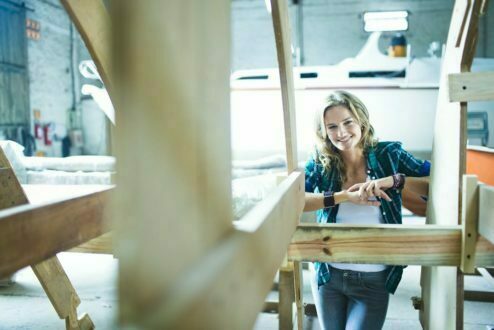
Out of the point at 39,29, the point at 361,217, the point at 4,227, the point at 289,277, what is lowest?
the point at 289,277

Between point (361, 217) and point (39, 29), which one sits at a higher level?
point (39, 29)

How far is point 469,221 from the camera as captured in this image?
45.8 inches

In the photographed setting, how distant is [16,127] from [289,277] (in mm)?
6739

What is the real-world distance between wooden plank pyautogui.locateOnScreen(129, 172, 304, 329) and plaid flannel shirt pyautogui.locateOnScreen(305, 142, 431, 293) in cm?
102

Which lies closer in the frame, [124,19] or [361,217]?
[124,19]

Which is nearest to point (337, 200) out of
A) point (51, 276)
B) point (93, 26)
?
point (93, 26)

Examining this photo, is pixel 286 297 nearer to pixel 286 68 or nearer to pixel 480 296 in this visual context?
pixel 286 68

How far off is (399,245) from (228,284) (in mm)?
922

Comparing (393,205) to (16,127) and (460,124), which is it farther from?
(16,127)

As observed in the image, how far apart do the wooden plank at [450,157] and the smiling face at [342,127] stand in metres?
0.29

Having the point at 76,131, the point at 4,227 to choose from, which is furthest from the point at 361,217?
the point at 76,131

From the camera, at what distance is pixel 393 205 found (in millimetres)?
1587

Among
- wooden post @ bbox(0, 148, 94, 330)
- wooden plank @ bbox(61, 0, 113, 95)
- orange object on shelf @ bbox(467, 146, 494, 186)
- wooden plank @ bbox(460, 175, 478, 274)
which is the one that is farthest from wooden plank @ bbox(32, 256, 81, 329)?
orange object on shelf @ bbox(467, 146, 494, 186)

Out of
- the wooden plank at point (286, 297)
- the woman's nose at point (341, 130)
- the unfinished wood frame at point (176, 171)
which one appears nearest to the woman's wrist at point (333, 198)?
the woman's nose at point (341, 130)
